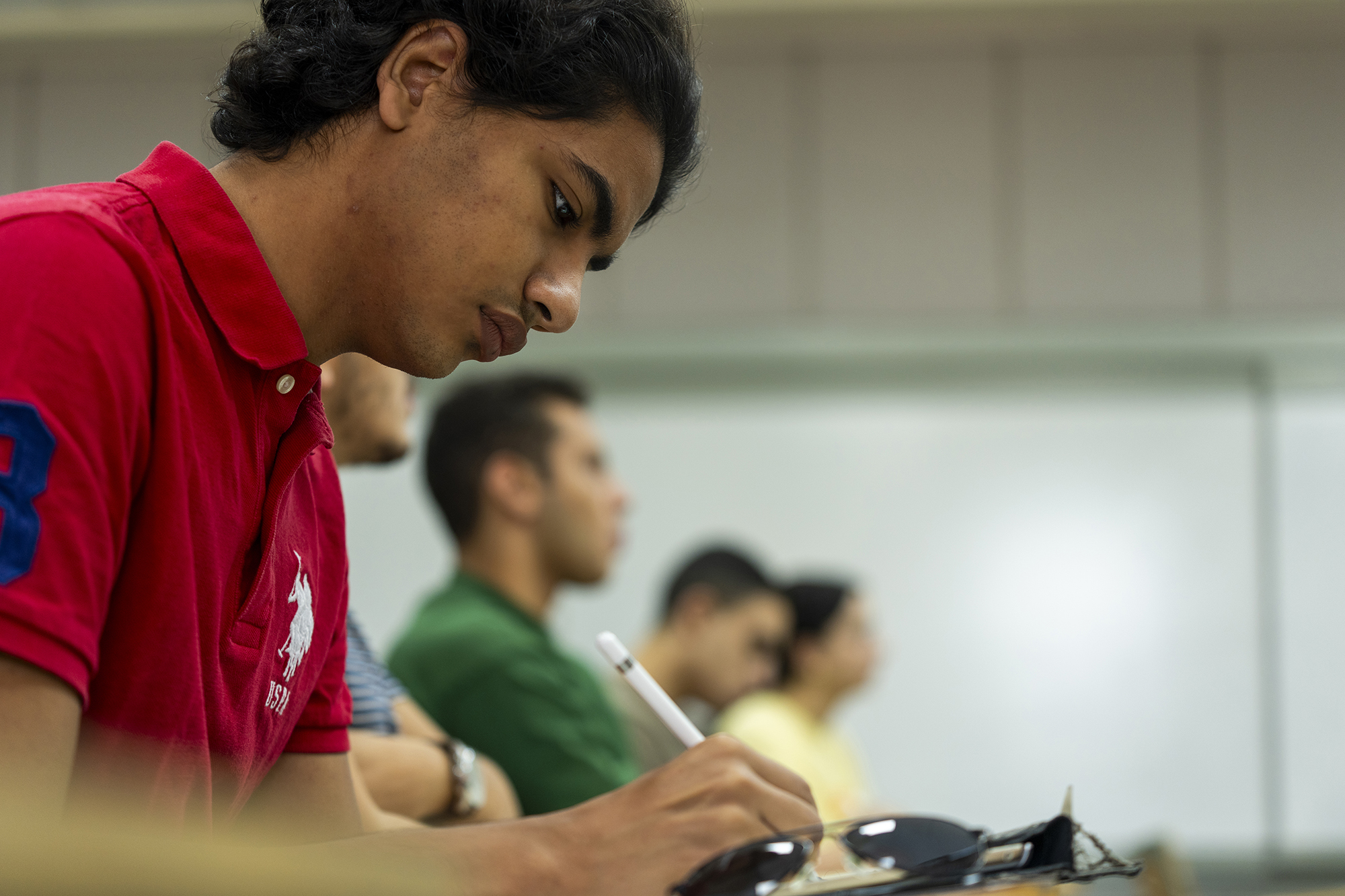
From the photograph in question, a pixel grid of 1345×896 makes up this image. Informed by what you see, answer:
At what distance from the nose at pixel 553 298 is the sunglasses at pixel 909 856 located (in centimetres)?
36

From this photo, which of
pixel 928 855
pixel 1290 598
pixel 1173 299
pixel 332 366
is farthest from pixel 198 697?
pixel 1290 598

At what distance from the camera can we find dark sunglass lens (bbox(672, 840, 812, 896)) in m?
0.51

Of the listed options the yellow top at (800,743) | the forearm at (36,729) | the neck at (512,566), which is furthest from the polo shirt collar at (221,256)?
the yellow top at (800,743)

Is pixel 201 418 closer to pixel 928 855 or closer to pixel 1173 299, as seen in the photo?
pixel 928 855

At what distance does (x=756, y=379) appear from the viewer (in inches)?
159

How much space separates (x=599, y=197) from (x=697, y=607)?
257 cm

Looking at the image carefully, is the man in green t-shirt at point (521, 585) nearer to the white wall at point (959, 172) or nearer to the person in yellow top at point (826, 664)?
the person in yellow top at point (826, 664)

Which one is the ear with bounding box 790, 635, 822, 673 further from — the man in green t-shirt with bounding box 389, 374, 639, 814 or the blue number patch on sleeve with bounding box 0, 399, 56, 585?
the blue number patch on sleeve with bounding box 0, 399, 56, 585

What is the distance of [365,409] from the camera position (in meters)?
1.31

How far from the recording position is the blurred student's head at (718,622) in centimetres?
328

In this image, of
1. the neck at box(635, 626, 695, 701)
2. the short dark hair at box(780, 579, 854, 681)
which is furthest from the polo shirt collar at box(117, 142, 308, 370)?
the short dark hair at box(780, 579, 854, 681)

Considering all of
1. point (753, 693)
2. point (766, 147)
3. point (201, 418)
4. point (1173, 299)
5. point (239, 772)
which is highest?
point (766, 147)

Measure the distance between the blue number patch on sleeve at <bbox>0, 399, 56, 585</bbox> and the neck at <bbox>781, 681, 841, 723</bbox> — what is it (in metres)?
3.20

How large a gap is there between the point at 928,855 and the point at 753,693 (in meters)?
3.01
